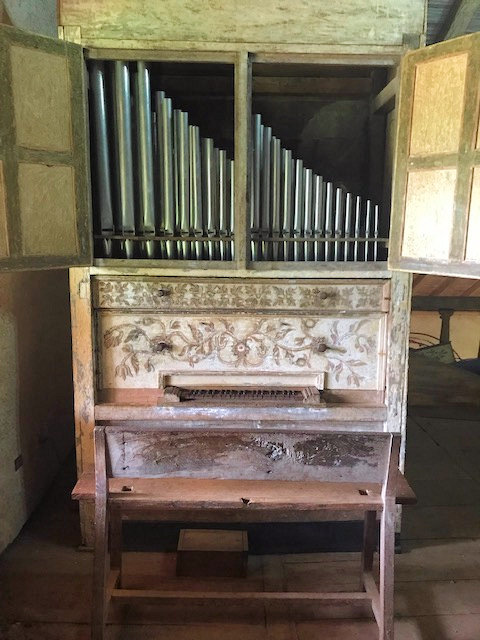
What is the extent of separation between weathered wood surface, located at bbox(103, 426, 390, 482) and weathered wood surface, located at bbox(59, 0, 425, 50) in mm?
1687

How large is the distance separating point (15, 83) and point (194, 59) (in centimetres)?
79

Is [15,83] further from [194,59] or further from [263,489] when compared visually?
[263,489]

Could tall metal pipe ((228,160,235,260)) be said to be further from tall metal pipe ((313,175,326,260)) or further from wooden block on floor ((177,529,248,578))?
wooden block on floor ((177,529,248,578))

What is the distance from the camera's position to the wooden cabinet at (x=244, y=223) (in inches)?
81.8

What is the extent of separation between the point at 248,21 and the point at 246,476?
1940 mm

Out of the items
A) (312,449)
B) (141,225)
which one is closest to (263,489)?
(312,449)

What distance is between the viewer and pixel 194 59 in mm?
2355

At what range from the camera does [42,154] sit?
2.12m

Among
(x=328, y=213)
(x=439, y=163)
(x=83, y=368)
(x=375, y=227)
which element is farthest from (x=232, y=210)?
(x=83, y=368)

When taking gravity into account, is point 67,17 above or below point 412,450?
above

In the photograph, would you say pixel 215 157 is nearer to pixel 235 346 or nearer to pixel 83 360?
pixel 235 346

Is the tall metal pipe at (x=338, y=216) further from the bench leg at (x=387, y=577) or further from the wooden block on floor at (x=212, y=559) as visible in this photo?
the wooden block on floor at (x=212, y=559)

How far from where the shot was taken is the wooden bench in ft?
6.35

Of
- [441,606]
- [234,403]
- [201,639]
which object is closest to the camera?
[201,639]
